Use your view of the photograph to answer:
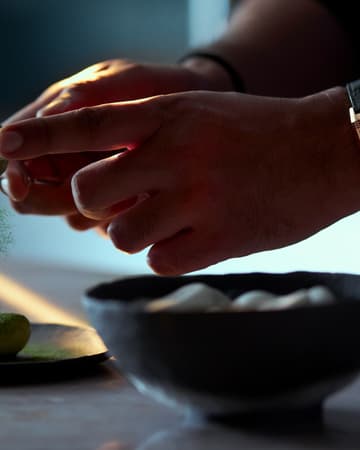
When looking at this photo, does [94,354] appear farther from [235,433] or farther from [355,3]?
[355,3]

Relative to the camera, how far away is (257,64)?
5.65 feet

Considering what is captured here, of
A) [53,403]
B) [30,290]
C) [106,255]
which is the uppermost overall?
[53,403]

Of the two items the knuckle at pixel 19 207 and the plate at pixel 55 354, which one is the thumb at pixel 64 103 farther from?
the plate at pixel 55 354

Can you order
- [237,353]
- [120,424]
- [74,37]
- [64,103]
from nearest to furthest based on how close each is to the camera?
1. [237,353]
2. [120,424]
3. [64,103]
4. [74,37]

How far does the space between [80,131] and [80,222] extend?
465 millimetres

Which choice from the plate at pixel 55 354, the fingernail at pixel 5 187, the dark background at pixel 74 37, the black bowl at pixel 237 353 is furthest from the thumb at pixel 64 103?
the dark background at pixel 74 37

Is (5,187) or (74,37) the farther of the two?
(74,37)

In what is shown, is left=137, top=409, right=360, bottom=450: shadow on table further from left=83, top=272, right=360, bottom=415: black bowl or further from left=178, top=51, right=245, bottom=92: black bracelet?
left=178, top=51, right=245, bottom=92: black bracelet

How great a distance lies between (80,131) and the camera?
3.21ft

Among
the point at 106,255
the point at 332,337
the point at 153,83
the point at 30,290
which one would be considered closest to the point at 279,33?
the point at 153,83

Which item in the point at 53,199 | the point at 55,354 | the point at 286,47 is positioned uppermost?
the point at 286,47

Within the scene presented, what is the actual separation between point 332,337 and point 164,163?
33 centimetres

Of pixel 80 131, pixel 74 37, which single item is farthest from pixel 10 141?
pixel 74 37

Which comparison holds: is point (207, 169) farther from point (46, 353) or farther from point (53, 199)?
point (53, 199)
